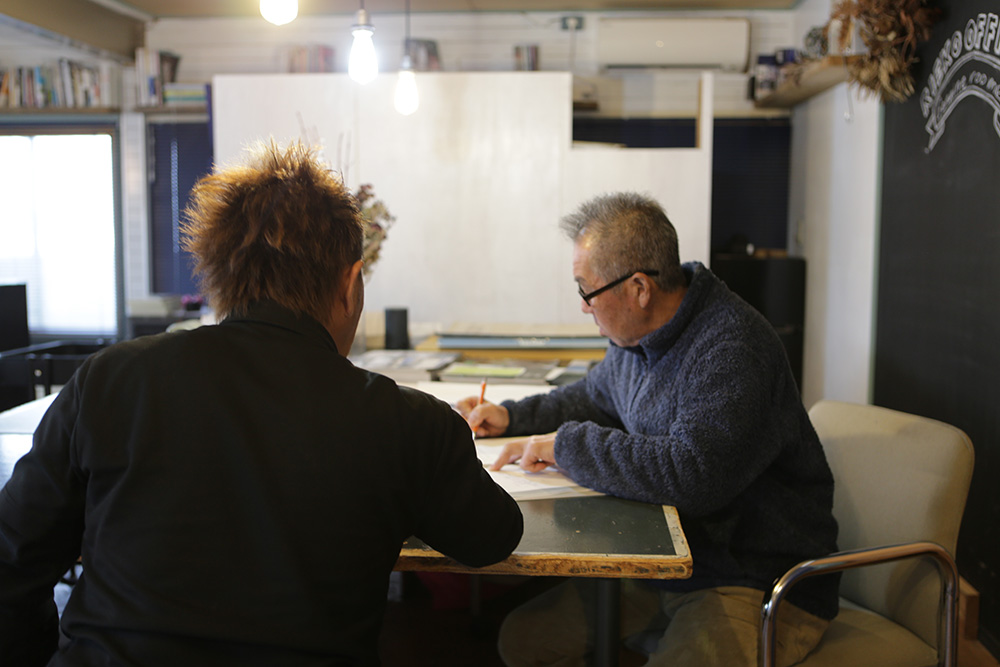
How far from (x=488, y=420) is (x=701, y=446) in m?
0.66

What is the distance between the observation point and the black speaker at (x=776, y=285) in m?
5.29

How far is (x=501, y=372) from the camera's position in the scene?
2912 millimetres

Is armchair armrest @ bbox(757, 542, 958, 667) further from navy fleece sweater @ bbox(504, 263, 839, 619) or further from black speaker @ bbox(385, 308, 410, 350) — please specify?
black speaker @ bbox(385, 308, 410, 350)

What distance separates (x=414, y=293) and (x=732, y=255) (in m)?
2.06

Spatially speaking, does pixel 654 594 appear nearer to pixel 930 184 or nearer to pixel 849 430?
pixel 849 430

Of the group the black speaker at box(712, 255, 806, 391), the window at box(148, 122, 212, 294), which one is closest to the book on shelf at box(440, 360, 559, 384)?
the black speaker at box(712, 255, 806, 391)

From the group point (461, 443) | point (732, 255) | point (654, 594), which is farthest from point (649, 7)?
point (461, 443)

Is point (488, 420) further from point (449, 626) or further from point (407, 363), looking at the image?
point (449, 626)

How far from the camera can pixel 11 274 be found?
6.55m

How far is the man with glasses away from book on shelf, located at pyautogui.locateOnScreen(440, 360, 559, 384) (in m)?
0.91

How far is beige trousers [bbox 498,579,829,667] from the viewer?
1.59 m

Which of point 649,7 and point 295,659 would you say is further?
point 649,7

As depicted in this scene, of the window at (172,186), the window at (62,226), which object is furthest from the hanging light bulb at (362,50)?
the window at (62,226)

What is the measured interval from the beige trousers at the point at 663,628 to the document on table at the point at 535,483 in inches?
10.0
